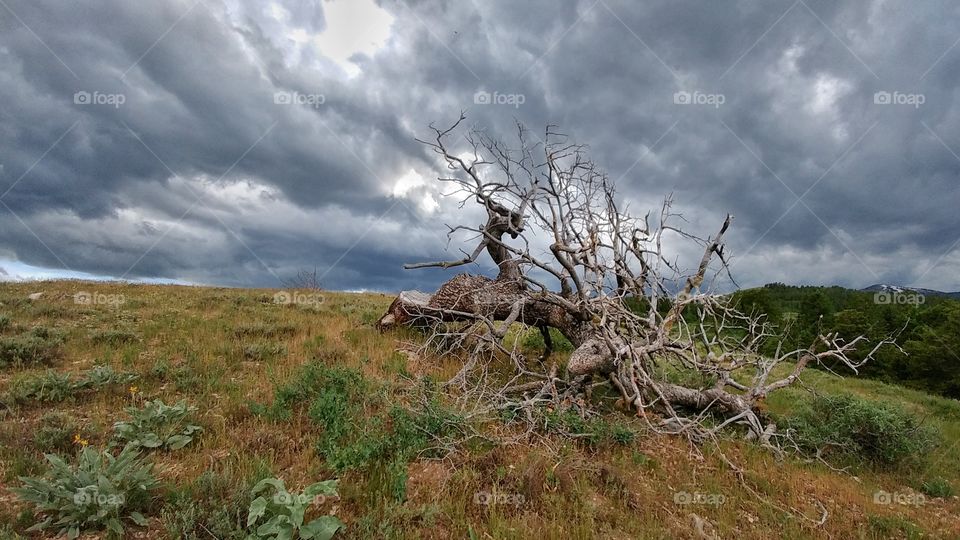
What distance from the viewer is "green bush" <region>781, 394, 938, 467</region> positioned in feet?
24.3

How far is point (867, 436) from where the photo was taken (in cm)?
766

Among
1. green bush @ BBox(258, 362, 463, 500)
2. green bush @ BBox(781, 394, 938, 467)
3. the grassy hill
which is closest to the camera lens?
the grassy hill

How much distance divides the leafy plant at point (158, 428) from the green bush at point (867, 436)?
358 inches

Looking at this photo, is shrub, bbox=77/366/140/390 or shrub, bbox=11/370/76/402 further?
shrub, bbox=77/366/140/390

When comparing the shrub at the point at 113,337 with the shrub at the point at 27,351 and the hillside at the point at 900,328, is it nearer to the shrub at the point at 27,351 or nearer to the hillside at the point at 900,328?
the shrub at the point at 27,351

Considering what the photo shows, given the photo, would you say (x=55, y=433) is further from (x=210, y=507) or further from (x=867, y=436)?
(x=867, y=436)

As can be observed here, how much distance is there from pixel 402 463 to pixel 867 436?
26.6 feet

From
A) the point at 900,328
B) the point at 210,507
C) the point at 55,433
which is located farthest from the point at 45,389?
the point at 900,328

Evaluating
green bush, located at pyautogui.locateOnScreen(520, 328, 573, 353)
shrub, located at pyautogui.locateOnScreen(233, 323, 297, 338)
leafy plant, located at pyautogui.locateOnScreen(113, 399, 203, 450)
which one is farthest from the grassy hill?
green bush, located at pyautogui.locateOnScreen(520, 328, 573, 353)

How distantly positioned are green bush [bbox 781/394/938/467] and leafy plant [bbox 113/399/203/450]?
9.09 m

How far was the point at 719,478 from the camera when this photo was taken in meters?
5.82


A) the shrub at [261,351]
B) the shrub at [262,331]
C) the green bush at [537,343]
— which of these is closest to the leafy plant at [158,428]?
the shrub at [261,351]

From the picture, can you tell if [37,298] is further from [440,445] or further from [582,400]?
[582,400]

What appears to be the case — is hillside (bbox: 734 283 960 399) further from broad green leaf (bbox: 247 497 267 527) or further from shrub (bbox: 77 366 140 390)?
shrub (bbox: 77 366 140 390)
